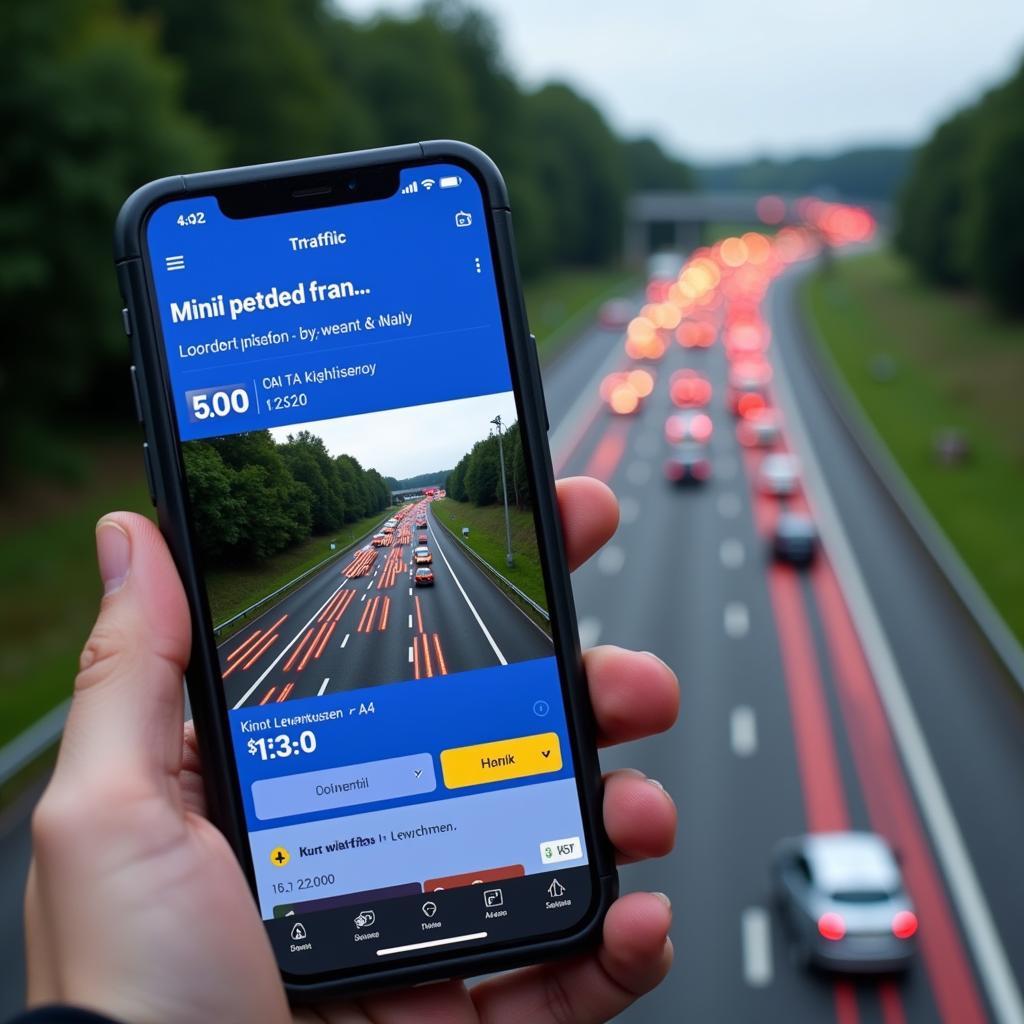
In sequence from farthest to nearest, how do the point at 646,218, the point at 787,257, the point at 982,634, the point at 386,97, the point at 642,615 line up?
the point at 787,257 < the point at 646,218 < the point at 386,97 < the point at 642,615 < the point at 982,634

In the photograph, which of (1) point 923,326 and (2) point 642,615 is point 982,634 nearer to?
(2) point 642,615

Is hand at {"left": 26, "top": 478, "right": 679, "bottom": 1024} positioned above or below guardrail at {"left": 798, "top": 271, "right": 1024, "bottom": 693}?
above

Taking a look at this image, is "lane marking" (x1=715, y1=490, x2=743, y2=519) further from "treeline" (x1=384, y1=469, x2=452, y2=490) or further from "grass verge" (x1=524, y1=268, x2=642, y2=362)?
"treeline" (x1=384, y1=469, x2=452, y2=490)

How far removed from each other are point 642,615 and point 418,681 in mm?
27095

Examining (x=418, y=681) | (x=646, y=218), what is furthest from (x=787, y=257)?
(x=418, y=681)

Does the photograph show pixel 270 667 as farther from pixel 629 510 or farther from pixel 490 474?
pixel 629 510

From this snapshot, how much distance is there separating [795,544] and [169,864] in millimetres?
33054

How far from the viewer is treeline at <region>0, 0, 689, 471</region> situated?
32688mm

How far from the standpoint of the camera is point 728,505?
4397 centimetres

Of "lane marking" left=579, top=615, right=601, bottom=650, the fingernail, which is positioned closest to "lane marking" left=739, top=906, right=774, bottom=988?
"lane marking" left=579, top=615, right=601, bottom=650

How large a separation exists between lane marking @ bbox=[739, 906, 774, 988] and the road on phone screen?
12518mm

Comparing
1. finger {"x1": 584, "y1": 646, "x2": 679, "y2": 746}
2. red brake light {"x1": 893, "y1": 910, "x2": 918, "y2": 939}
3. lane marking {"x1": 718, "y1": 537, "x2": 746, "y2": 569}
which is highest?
finger {"x1": 584, "y1": 646, "x2": 679, "y2": 746}

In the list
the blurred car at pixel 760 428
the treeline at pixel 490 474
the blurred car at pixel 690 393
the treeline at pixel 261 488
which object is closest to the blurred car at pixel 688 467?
the blurred car at pixel 760 428

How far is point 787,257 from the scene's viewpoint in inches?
6909
